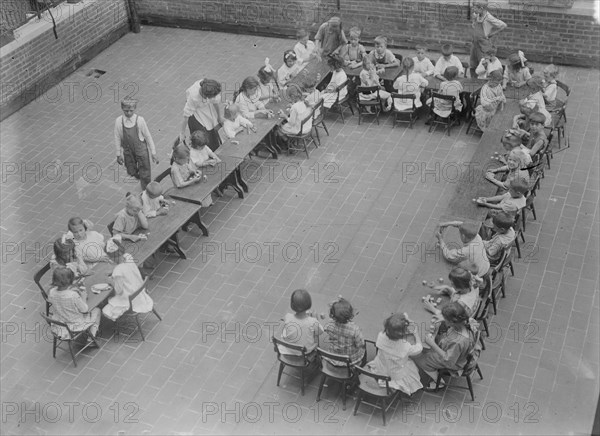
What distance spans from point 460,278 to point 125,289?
404 centimetres

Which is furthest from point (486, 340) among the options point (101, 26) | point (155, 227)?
point (101, 26)

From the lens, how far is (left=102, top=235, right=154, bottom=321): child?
9.99 metres

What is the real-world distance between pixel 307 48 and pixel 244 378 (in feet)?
25.5

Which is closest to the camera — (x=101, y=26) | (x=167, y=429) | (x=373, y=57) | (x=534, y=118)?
(x=167, y=429)

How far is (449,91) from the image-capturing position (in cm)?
1398

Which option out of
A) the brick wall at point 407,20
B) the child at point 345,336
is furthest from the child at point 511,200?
the brick wall at point 407,20

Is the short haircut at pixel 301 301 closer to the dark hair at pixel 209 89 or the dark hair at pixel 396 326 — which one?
the dark hair at pixel 396 326

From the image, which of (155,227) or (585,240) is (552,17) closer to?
(585,240)

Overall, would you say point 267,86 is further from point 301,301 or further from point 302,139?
point 301,301

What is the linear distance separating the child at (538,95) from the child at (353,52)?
11.3 ft

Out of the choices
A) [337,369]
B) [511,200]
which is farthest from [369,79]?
[337,369]

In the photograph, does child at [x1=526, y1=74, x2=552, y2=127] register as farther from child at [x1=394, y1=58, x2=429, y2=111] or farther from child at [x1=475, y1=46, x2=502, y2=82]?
child at [x1=394, y1=58, x2=429, y2=111]

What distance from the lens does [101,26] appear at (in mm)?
17906

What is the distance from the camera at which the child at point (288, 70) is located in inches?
578
